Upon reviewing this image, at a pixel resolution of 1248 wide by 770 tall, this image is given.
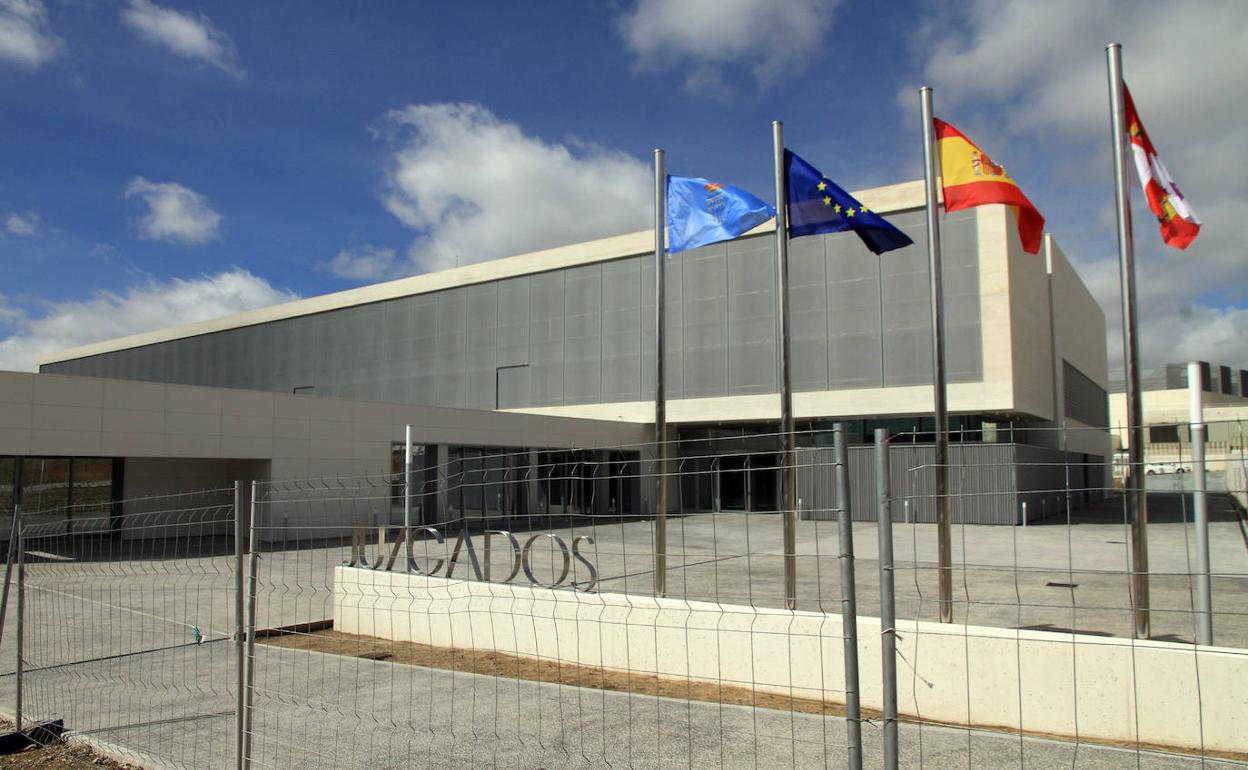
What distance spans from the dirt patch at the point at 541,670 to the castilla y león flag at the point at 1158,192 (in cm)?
621

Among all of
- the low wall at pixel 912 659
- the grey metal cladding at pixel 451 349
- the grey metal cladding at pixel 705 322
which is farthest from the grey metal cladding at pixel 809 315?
the low wall at pixel 912 659

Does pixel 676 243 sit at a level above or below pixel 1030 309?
below

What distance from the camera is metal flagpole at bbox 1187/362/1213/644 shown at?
6.41 metres

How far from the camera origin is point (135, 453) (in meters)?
24.5

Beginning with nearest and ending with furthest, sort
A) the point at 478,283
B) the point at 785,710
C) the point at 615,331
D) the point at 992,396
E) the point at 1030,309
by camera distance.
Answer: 1. the point at 785,710
2. the point at 992,396
3. the point at 1030,309
4. the point at 615,331
5. the point at 478,283

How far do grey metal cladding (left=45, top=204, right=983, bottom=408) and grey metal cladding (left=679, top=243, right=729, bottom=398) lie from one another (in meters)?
0.05

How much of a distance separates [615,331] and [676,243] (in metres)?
31.7

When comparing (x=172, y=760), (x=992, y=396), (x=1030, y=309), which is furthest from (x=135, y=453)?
(x=1030, y=309)

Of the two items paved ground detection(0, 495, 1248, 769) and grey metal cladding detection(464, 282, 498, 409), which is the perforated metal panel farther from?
paved ground detection(0, 495, 1248, 769)

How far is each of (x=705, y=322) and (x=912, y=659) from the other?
34767mm

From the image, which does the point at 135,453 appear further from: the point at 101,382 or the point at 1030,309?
the point at 1030,309

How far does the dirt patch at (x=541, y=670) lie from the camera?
7.86m

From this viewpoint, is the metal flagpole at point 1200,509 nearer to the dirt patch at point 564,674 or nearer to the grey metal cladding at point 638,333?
the dirt patch at point 564,674

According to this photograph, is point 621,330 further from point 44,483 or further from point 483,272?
point 44,483
